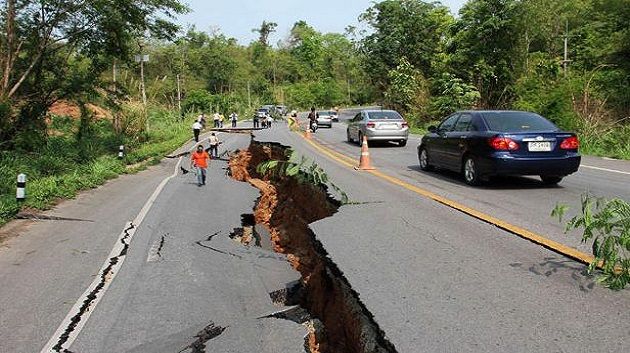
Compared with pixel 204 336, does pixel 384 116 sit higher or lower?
higher

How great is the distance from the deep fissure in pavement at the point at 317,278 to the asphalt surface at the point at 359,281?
0.12m

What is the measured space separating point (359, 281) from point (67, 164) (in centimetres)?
1478

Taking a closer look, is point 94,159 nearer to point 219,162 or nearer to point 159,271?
point 219,162

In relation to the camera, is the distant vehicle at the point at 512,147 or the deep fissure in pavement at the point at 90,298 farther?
the distant vehicle at the point at 512,147

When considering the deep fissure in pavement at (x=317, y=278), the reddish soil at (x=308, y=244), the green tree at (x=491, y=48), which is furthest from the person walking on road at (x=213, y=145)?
the green tree at (x=491, y=48)

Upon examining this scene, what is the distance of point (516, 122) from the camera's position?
9.91 meters

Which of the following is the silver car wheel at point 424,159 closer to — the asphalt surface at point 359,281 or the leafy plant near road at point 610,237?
Answer: the asphalt surface at point 359,281

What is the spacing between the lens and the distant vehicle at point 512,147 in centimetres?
937

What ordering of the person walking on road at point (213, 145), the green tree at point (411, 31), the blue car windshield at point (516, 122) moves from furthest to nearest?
the green tree at point (411, 31) → the person walking on road at point (213, 145) → the blue car windshield at point (516, 122)

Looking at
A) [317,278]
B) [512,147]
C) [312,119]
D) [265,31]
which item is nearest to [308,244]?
[317,278]

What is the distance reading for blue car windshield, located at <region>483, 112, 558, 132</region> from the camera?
969 cm

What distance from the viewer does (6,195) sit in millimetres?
11234

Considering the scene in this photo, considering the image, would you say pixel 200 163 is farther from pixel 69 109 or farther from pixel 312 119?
pixel 312 119

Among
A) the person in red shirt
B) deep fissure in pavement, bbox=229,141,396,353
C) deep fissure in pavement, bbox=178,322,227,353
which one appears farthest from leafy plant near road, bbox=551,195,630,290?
the person in red shirt
